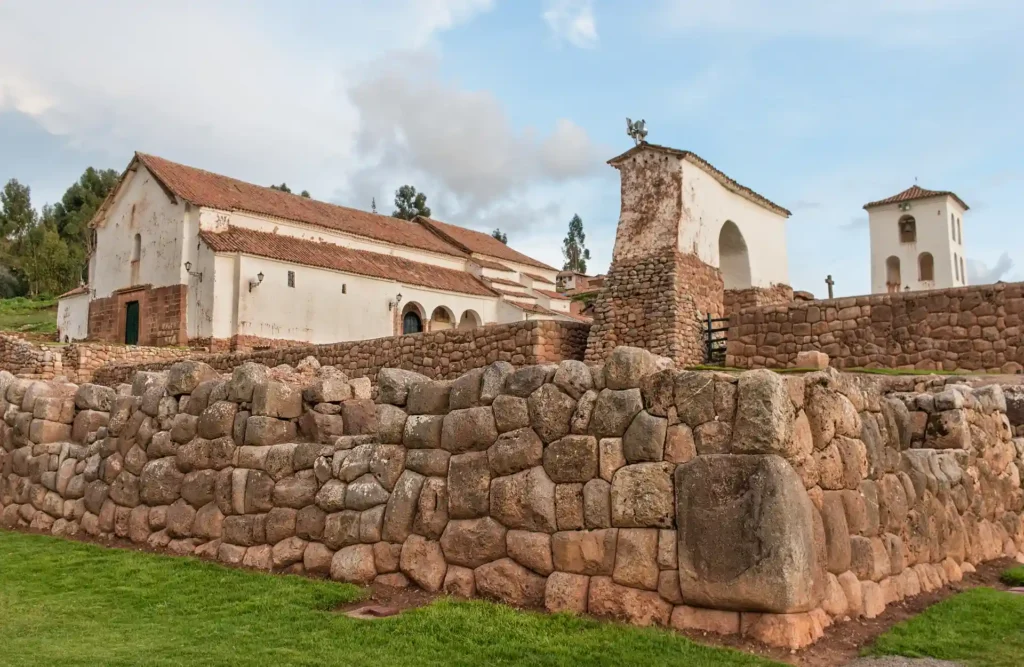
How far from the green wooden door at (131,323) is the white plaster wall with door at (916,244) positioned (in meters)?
32.9

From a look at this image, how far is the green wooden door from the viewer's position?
109ft

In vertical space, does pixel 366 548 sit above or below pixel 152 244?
below

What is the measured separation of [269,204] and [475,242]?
476 inches

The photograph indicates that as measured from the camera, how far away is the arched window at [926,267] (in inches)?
1638

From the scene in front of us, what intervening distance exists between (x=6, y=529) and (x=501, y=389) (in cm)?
702

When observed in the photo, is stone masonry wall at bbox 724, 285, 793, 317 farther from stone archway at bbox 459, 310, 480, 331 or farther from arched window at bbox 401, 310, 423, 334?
stone archway at bbox 459, 310, 480, 331

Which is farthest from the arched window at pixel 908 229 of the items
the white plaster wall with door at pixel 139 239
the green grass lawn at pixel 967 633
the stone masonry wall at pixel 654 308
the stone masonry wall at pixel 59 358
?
the green grass lawn at pixel 967 633

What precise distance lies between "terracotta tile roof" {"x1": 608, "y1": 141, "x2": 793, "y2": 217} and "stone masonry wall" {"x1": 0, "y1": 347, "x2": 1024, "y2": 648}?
1096 centimetres

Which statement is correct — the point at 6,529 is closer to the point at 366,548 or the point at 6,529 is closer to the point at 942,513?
the point at 366,548

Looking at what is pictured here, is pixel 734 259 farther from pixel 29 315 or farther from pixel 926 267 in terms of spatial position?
pixel 29 315

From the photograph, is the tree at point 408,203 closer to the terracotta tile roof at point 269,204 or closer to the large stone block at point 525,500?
the terracotta tile roof at point 269,204

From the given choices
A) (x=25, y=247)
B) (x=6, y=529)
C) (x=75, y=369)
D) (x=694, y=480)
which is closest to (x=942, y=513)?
(x=694, y=480)

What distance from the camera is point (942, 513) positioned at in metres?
6.74

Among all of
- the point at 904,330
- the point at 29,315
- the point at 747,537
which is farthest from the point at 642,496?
the point at 29,315
